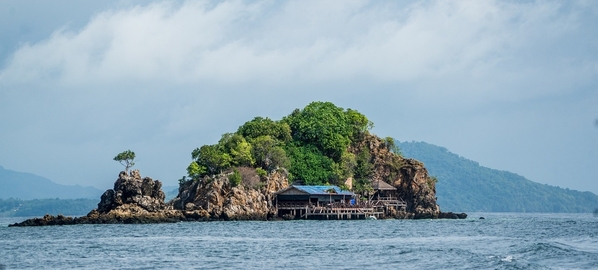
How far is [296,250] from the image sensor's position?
1864 inches

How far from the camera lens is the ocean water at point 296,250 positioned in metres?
40.2

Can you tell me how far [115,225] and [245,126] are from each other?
2746cm

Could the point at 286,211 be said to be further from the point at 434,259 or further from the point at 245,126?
the point at 434,259

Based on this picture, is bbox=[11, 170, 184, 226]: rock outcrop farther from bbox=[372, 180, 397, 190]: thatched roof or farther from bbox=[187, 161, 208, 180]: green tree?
bbox=[372, 180, 397, 190]: thatched roof

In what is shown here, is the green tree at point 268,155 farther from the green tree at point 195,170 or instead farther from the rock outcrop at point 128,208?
the rock outcrop at point 128,208

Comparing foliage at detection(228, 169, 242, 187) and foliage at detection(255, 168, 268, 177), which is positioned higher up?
foliage at detection(255, 168, 268, 177)

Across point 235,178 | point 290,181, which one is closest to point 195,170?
point 235,178

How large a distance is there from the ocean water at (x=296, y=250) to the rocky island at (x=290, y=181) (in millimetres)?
17066

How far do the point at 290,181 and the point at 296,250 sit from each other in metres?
50.0

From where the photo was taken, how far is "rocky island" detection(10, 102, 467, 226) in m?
83.4

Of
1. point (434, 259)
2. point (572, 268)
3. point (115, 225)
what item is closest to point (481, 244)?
point (434, 259)

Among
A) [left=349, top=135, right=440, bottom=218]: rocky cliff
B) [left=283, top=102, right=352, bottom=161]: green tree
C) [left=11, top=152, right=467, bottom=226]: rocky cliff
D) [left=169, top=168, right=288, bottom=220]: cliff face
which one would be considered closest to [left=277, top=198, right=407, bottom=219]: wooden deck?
[left=11, top=152, right=467, bottom=226]: rocky cliff

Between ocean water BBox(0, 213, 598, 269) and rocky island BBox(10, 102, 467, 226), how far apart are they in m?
17.1

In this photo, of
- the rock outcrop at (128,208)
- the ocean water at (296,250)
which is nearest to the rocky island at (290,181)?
the rock outcrop at (128,208)
